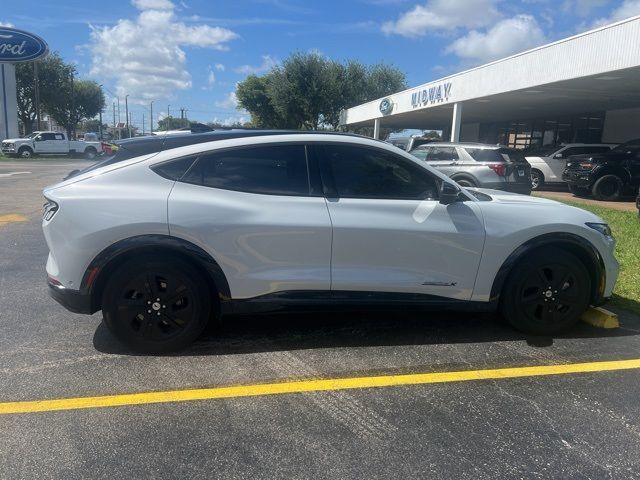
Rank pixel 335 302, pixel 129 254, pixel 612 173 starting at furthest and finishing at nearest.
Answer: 1. pixel 612 173
2. pixel 335 302
3. pixel 129 254

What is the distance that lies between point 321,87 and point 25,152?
24.0m

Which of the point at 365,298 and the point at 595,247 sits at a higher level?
the point at 595,247

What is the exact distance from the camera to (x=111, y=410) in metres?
3.13

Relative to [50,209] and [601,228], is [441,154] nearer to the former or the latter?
[601,228]

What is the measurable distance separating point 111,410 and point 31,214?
8.92 meters

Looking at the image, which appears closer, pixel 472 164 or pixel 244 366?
pixel 244 366

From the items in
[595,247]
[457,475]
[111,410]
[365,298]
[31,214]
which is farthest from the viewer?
[31,214]

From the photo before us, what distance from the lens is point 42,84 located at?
53469mm

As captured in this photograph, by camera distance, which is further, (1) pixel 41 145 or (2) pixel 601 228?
(1) pixel 41 145

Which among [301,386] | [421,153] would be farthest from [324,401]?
[421,153]

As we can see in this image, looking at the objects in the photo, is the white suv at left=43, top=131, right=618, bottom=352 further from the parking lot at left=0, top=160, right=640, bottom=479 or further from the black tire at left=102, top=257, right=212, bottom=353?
the parking lot at left=0, top=160, right=640, bottom=479

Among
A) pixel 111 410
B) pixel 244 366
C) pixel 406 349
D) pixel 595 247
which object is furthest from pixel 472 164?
pixel 111 410

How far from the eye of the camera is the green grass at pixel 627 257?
5.28m

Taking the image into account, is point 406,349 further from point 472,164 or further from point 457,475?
point 472,164
